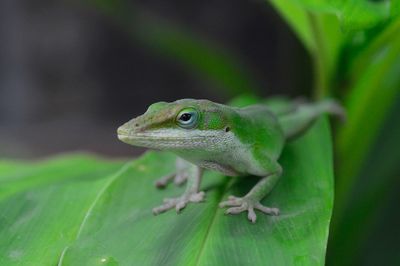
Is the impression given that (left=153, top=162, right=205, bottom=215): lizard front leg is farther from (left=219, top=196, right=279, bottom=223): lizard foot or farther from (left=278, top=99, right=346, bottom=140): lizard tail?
(left=278, top=99, right=346, bottom=140): lizard tail

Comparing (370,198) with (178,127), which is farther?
(370,198)

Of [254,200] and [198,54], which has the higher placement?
[198,54]

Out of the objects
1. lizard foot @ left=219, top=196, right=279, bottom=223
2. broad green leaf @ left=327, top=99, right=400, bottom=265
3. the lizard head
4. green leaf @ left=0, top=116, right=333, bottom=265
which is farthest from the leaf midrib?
broad green leaf @ left=327, top=99, right=400, bottom=265

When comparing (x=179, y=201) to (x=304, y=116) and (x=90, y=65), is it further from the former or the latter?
(x=90, y=65)

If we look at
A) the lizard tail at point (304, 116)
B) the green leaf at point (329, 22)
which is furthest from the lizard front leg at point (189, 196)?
the green leaf at point (329, 22)

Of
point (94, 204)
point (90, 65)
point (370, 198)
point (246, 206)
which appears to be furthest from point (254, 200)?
point (90, 65)
